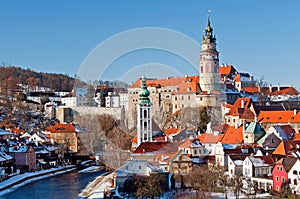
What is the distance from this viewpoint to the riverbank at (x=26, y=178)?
69.3 ft

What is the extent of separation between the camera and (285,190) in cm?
1622

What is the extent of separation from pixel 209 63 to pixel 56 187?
17.2 m

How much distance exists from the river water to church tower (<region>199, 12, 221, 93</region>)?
471 inches

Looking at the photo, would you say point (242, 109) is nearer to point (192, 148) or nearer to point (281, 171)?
point (192, 148)

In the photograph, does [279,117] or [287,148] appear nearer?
[287,148]

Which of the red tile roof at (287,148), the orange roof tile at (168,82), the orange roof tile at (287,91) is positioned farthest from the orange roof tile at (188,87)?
the red tile roof at (287,148)

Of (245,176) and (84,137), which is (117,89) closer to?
(84,137)

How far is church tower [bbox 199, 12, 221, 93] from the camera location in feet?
113

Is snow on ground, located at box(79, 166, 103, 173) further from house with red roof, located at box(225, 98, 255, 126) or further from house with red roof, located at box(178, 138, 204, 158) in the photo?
house with red roof, located at box(225, 98, 255, 126)

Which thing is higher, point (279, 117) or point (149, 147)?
point (279, 117)

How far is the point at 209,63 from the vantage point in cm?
3525

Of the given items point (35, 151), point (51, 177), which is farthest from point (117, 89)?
point (51, 177)

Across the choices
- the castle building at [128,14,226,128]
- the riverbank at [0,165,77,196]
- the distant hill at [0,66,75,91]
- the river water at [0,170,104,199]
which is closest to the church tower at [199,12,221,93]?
the castle building at [128,14,226,128]

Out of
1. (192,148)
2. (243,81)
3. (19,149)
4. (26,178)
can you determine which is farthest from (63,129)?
(243,81)
